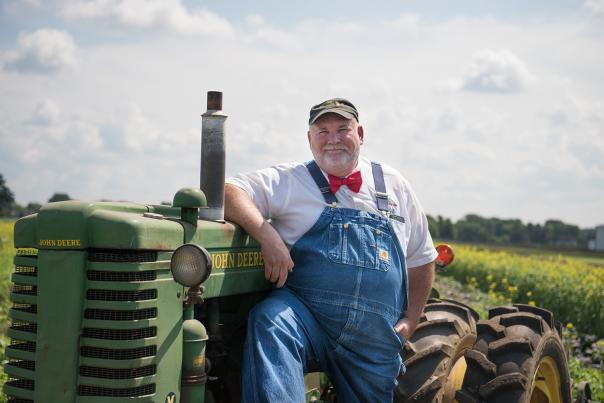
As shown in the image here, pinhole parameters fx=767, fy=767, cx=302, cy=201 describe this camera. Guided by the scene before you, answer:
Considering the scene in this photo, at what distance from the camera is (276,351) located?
3.79m

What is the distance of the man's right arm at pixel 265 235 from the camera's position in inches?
158

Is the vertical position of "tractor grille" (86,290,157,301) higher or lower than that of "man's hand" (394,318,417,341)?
higher

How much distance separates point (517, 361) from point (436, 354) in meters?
0.57

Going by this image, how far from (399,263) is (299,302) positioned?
25.1 inches

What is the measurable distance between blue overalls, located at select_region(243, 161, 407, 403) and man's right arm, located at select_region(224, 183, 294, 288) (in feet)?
0.45

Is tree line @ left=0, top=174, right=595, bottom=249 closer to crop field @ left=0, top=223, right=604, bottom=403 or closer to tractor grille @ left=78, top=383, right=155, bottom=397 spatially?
crop field @ left=0, top=223, right=604, bottom=403

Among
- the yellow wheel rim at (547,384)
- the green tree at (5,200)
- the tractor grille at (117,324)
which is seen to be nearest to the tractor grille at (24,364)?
the tractor grille at (117,324)

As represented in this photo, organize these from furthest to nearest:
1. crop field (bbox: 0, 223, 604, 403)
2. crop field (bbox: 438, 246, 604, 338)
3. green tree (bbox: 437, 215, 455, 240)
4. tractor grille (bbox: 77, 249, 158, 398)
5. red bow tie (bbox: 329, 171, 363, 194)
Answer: green tree (bbox: 437, 215, 455, 240) < crop field (bbox: 438, 246, 604, 338) < crop field (bbox: 0, 223, 604, 403) < red bow tie (bbox: 329, 171, 363, 194) < tractor grille (bbox: 77, 249, 158, 398)

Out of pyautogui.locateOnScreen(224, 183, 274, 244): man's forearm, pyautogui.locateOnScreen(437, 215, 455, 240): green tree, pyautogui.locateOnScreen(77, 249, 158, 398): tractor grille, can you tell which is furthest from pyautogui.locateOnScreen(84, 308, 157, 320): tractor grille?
pyautogui.locateOnScreen(437, 215, 455, 240): green tree

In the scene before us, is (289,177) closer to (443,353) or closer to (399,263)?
(399,263)

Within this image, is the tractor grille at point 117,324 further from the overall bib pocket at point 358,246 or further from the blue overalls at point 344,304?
the overall bib pocket at point 358,246

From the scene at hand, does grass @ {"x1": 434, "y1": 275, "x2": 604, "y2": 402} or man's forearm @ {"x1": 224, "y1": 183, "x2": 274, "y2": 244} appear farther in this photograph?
grass @ {"x1": 434, "y1": 275, "x2": 604, "y2": 402}

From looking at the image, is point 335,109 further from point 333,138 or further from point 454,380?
point 454,380

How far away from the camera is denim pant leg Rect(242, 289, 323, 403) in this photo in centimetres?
371
